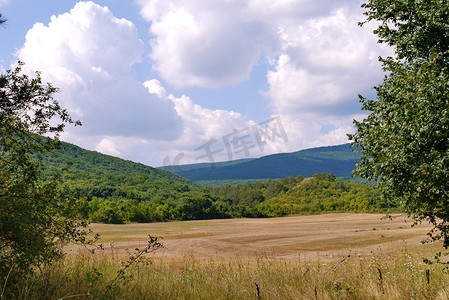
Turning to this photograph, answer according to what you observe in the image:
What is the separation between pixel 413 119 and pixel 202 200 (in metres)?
90.9

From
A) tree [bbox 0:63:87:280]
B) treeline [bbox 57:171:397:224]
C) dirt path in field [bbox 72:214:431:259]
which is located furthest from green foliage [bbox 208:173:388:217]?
tree [bbox 0:63:87:280]

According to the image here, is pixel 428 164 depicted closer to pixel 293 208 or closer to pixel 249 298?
pixel 249 298

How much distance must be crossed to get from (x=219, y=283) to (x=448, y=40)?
925 centimetres

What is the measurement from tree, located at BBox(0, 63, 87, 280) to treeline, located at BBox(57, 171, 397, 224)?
60079 mm

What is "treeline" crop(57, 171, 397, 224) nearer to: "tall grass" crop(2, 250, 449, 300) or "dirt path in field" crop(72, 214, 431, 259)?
"dirt path in field" crop(72, 214, 431, 259)

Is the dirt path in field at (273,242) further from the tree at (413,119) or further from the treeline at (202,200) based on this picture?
the treeline at (202,200)

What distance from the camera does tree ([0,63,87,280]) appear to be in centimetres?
796

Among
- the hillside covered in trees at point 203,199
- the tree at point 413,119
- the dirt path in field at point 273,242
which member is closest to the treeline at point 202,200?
the hillside covered in trees at point 203,199

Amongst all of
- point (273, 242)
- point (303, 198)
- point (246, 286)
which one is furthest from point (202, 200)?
point (246, 286)

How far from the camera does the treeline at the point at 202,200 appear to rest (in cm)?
8350

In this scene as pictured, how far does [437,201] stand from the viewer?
9.28 metres

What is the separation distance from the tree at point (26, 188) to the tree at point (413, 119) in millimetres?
8158

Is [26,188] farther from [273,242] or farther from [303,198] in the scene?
[303,198]

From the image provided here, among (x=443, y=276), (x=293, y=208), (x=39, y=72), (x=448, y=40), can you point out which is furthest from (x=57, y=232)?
(x=293, y=208)
